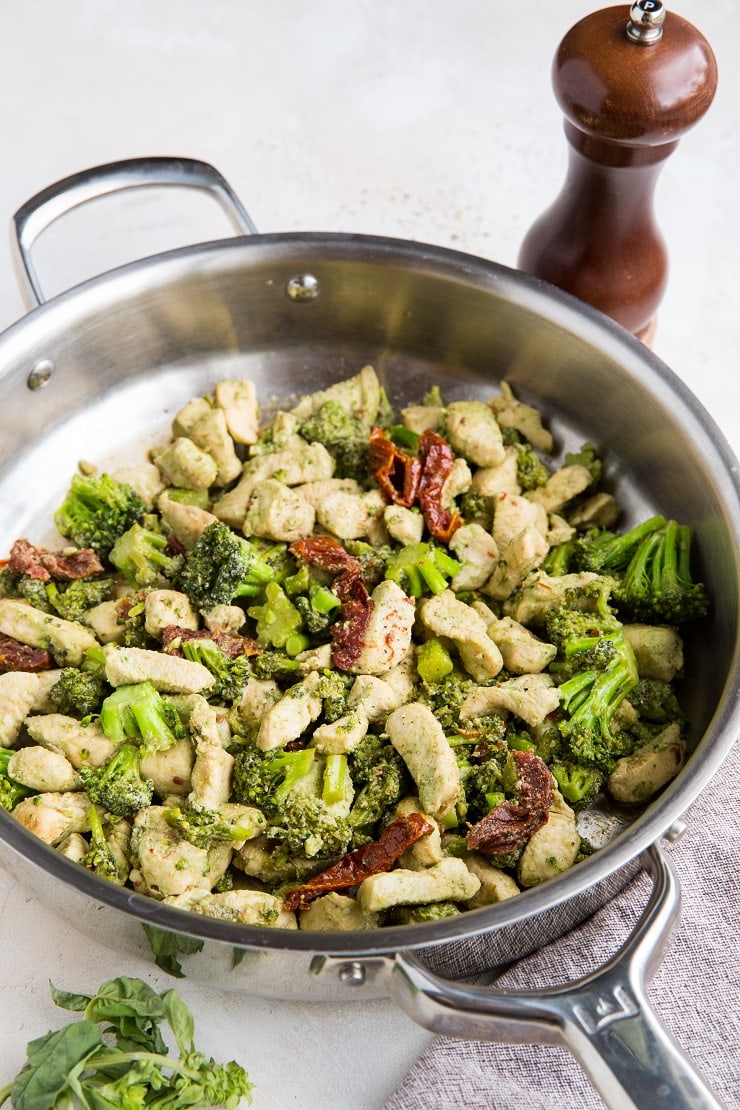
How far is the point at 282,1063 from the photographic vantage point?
2562 mm

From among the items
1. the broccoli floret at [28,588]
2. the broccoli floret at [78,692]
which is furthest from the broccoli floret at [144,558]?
the broccoli floret at [78,692]

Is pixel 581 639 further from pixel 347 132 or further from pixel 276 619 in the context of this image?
pixel 347 132

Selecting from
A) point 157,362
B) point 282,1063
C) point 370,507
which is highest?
point 157,362

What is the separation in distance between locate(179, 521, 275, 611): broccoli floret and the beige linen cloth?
1200mm

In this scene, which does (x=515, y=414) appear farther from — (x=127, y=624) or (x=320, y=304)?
(x=127, y=624)

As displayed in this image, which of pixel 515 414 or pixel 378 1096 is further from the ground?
pixel 515 414

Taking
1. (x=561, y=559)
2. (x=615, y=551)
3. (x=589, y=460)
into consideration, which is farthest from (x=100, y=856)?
(x=589, y=460)

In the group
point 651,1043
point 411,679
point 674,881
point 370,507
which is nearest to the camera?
point 651,1043

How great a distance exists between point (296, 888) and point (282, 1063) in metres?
0.45

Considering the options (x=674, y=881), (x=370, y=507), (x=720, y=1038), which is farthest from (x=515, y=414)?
(x=720, y=1038)

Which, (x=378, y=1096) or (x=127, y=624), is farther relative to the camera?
(x=127, y=624)

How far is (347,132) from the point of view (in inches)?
180

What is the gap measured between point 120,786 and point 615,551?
4.94 ft

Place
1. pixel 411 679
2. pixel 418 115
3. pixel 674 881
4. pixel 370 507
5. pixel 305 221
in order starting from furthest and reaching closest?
Result: pixel 418 115, pixel 305 221, pixel 370 507, pixel 411 679, pixel 674 881
